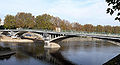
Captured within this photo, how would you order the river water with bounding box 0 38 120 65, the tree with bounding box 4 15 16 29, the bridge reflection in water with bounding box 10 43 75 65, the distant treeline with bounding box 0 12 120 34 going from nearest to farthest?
1. the river water with bounding box 0 38 120 65
2. the bridge reflection in water with bounding box 10 43 75 65
3. the distant treeline with bounding box 0 12 120 34
4. the tree with bounding box 4 15 16 29

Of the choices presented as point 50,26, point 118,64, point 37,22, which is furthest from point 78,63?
point 37,22

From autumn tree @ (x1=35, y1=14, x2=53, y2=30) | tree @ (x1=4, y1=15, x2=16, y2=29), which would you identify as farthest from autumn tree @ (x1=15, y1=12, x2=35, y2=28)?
autumn tree @ (x1=35, y1=14, x2=53, y2=30)

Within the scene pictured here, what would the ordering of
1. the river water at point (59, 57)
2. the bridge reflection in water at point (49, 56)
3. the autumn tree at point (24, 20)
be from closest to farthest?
the river water at point (59, 57) < the bridge reflection in water at point (49, 56) < the autumn tree at point (24, 20)

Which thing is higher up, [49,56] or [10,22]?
[10,22]

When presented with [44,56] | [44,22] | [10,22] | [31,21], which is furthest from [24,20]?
[44,56]

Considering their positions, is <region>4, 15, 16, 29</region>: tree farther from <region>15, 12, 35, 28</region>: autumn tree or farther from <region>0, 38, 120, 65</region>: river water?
<region>0, 38, 120, 65</region>: river water

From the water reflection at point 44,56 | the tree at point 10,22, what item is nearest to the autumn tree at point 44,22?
the tree at point 10,22

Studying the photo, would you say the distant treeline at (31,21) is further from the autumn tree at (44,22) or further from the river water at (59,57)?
the river water at (59,57)

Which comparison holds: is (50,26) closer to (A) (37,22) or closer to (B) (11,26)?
(A) (37,22)

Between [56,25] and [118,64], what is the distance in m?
84.1

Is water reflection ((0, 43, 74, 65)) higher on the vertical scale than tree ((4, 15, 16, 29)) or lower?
lower

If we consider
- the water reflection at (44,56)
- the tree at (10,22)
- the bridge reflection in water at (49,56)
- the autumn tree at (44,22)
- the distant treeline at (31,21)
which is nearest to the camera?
the bridge reflection in water at (49,56)

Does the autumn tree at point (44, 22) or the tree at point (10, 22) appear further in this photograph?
the tree at point (10, 22)

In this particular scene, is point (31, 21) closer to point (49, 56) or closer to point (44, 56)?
point (44, 56)
